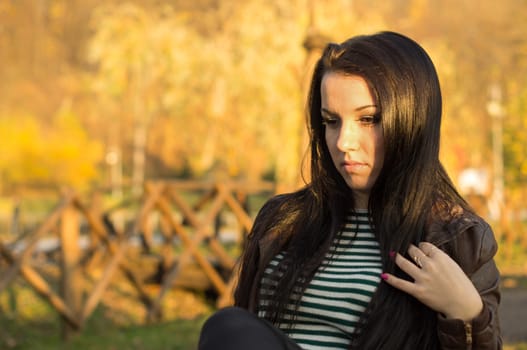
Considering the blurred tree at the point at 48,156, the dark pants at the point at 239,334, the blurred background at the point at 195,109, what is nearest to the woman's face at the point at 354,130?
the dark pants at the point at 239,334

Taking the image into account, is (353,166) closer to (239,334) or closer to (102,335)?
(239,334)

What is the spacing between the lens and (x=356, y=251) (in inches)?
80.0

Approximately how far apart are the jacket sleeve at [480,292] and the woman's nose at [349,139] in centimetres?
31

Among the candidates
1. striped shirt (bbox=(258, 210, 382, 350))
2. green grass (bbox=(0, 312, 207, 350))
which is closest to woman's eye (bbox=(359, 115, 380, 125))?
striped shirt (bbox=(258, 210, 382, 350))

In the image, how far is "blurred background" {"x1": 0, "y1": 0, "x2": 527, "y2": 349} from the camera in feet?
28.1

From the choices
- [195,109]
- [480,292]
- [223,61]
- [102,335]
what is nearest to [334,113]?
[480,292]

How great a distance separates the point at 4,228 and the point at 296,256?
23025mm

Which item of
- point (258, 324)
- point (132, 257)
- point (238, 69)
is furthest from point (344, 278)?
point (238, 69)

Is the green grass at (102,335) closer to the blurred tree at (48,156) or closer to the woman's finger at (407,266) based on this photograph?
the woman's finger at (407,266)

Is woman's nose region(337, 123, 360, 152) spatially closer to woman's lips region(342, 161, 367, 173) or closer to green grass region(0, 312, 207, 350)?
woman's lips region(342, 161, 367, 173)

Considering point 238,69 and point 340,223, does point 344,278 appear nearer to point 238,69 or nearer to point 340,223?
point 340,223

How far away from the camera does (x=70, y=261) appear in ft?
23.1

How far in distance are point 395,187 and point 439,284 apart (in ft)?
0.87

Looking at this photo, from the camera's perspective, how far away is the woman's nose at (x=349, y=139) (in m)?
1.97
